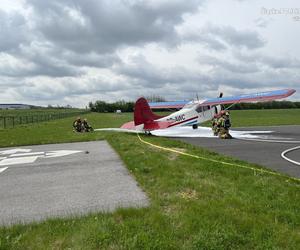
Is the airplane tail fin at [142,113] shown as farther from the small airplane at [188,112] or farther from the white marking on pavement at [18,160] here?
the white marking on pavement at [18,160]

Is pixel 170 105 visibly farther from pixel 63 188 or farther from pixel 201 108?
pixel 63 188

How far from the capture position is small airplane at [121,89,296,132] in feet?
60.7

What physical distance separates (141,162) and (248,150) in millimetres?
4742

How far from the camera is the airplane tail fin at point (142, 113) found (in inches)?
719

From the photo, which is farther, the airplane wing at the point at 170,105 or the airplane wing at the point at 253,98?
the airplane wing at the point at 170,105

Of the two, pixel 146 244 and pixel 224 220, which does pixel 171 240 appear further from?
pixel 224 220

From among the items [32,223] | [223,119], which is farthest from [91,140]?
[32,223]

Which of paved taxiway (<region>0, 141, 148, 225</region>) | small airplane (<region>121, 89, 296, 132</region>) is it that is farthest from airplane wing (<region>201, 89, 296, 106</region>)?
paved taxiway (<region>0, 141, 148, 225</region>)

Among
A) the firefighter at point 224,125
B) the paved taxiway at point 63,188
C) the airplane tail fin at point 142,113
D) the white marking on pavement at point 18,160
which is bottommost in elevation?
the paved taxiway at point 63,188

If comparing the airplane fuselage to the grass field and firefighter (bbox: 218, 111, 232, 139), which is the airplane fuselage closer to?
firefighter (bbox: 218, 111, 232, 139)

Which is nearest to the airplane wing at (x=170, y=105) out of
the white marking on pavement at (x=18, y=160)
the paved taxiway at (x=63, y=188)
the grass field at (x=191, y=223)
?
the white marking on pavement at (x=18, y=160)

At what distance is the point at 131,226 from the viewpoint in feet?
13.5

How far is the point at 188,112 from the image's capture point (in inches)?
823

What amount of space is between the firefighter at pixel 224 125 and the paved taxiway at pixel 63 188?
25.7 feet
